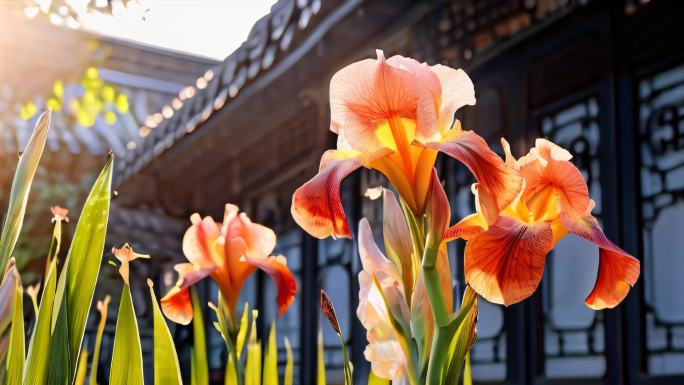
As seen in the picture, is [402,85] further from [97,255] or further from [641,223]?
[641,223]

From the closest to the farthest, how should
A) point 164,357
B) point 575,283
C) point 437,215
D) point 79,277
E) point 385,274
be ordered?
point 437,215 → point 385,274 → point 79,277 → point 164,357 → point 575,283

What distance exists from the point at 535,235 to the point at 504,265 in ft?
0.13

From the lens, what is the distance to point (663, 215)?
8.86 feet

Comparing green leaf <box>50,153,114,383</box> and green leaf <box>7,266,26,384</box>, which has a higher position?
green leaf <box>50,153,114,383</box>

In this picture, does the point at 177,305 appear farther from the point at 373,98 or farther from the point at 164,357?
Answer: the point at 373,98

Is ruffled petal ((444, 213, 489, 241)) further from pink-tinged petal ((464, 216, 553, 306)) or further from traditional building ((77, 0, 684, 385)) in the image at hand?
traditional building ((77, 0, 684, 385))

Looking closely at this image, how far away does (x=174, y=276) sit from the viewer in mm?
7355

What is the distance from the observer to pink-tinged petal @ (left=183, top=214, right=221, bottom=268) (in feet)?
4.75

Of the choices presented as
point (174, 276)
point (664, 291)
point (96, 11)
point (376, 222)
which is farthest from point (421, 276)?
point (174, 276)

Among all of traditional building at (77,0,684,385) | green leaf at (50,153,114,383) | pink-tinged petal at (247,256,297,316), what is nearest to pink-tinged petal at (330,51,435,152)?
green leaf at (50,153,114,383)

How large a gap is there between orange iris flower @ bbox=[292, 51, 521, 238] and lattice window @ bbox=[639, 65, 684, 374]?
211 cm

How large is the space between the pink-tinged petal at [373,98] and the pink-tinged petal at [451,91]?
0.13 ft

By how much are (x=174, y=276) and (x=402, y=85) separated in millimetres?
6855

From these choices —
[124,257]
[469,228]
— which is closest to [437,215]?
[469,228]
